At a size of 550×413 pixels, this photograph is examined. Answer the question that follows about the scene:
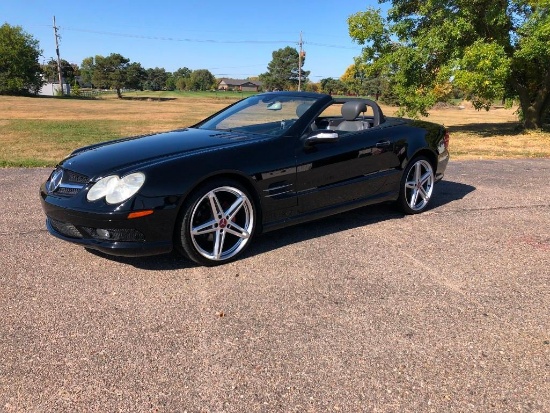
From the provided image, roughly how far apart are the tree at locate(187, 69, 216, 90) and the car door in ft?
434

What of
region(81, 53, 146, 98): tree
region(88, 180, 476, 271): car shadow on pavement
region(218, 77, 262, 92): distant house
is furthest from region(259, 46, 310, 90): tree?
region(88, 180, 476, 271): car shadow on pavement

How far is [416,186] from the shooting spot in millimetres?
5379

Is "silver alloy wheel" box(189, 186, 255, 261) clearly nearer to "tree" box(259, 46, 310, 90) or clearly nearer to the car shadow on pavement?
the car shadow on pavement

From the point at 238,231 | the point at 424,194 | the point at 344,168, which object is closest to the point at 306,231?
the point at 344,168

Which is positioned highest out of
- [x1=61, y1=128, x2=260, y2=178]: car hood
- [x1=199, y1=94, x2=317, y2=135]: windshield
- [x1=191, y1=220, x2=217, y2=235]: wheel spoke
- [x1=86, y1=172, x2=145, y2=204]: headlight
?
[x1=199, y1=94, x2=317, y2=135]: windshield

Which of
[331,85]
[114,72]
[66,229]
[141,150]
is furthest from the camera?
[331,85]

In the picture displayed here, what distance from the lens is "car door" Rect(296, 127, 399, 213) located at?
4.21 meters

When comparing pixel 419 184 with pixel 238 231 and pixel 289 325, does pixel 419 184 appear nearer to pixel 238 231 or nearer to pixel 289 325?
pixel 238 231

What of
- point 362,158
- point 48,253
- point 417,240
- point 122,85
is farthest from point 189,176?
point 122,85

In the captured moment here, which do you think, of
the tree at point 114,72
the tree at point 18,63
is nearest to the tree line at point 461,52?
the tree at point 18,63

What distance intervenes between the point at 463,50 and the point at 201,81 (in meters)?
124

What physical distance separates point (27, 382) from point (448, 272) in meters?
2.96

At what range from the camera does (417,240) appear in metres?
4.49

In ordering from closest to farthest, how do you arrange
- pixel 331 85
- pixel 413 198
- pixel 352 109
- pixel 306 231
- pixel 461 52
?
pixel 306 231
pixel 352 109
pixel 413 198
pixel 461 52
pixel 331 85
